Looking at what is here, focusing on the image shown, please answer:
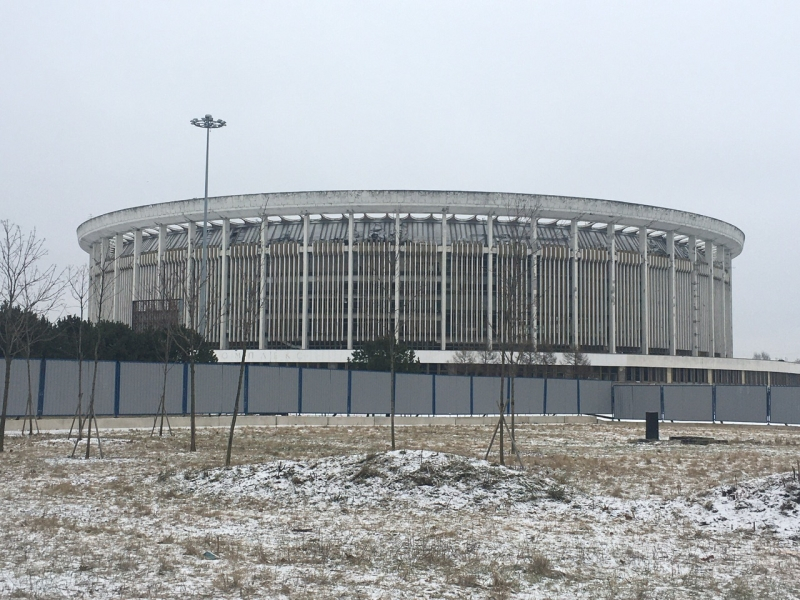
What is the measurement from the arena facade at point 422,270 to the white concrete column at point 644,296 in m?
0.19

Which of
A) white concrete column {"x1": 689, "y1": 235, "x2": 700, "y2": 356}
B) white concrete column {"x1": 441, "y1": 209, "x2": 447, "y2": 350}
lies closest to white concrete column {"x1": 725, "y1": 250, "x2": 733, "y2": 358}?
white concrete column {"x1": 689, "y1": 235, "x2": 700, "y2": 356}

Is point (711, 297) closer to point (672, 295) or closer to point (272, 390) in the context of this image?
point (672, 295)

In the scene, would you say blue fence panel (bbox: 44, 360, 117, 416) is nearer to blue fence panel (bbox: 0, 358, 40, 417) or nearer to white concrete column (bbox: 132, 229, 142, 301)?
blue fence panel (bbox: 0, 358, 40, 417)

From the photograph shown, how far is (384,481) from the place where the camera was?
15.2 meters

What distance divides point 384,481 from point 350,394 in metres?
29.0

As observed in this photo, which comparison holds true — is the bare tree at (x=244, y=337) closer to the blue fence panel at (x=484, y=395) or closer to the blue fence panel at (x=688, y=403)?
the blue fence panel at (x=484, y=395)

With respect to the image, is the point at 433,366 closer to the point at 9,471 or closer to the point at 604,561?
the point at 9,471

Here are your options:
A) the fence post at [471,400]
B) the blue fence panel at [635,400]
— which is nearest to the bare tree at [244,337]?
the fence post at [471,400]

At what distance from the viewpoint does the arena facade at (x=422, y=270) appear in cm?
7006

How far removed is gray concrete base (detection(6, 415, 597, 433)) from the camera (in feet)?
110

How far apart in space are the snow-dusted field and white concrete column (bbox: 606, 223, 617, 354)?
54413 mm

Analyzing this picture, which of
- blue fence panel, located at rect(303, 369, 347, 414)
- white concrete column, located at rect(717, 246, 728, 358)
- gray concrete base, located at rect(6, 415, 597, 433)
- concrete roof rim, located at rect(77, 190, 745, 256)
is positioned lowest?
gray concrete base, located at rect(6, 415, 597, 433)

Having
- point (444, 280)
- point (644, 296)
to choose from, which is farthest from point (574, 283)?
point (444, 280)

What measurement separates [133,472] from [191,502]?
4.28 m
